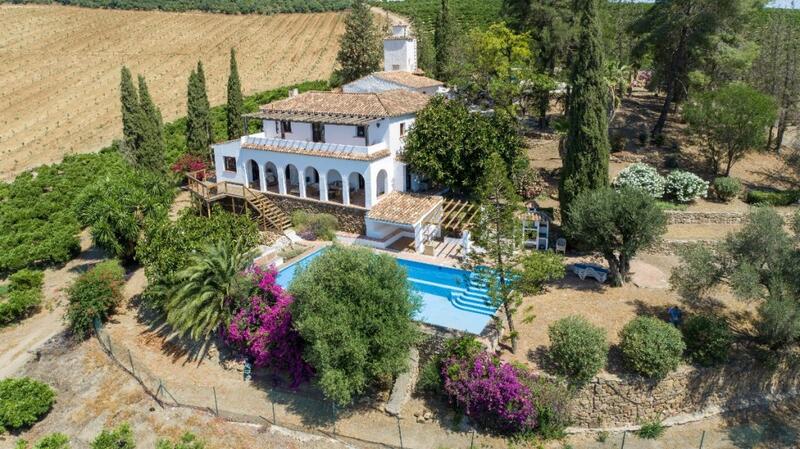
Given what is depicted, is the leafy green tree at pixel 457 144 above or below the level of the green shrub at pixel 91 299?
above

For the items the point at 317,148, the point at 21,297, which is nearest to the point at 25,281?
the point at 21,297

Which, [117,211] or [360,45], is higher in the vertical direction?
[360,45]

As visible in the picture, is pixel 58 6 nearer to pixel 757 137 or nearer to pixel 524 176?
pixel 524 176

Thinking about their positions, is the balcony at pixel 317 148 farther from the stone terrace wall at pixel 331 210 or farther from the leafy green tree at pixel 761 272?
the leafy green tree at pixel 761 272

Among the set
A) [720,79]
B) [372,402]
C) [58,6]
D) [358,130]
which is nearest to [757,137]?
[720,79]

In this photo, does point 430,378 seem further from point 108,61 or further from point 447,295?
point 108,61

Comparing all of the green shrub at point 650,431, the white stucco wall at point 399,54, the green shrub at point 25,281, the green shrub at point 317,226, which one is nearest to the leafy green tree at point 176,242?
the green shrub at point 317,226

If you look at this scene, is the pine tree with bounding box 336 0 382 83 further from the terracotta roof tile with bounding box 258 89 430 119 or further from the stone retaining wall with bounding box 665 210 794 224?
the stone retaining wall with bounding box 665 210 794 224
